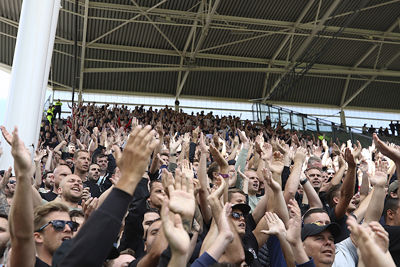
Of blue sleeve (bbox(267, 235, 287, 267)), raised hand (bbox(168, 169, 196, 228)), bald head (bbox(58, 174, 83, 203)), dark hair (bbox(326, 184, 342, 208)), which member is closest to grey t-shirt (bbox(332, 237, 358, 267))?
blue sleeve (bbox(267, 235, 287, 267))

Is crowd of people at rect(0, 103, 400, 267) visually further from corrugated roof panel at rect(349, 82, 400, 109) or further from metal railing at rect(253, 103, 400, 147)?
corrugated roof panel at rect(349, 82, 400, 109)

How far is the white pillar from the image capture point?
6938mm

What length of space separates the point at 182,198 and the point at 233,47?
21.9 metres

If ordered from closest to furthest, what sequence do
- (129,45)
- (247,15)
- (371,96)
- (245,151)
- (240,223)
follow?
(240,223) < (245,151) < (247,15) < (129,45) < (371,96)

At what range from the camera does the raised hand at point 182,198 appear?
240 cm

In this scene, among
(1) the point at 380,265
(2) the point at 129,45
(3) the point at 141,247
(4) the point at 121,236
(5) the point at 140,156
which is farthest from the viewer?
(2) the point at 129,45

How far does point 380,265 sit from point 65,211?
82.1 inches

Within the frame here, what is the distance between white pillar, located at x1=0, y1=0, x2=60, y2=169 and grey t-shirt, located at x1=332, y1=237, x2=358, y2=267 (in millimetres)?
5009

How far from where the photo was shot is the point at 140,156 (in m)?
2.10

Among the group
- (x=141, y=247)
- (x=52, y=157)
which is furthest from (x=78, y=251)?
(x=52, y=157)

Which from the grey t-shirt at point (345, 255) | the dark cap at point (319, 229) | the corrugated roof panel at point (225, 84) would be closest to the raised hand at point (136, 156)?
the dark cap at point (319, 229)

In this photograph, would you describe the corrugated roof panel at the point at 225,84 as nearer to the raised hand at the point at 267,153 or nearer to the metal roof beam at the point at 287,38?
the metal roof beam at the point at 287,38

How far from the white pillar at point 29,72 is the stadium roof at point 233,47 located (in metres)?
11.2

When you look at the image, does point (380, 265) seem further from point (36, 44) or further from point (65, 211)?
point (36, 44)
